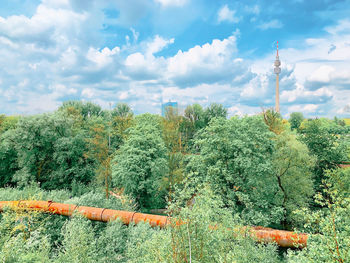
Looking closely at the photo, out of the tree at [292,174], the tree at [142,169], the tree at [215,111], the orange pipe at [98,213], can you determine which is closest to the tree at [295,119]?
the tree at [215,111]

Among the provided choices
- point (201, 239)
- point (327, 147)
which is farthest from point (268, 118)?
point (201, 239)

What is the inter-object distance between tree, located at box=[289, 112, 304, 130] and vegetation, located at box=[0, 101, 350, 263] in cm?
5940

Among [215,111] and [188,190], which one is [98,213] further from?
[215,111]

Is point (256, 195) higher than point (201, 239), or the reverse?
point (201, 239)

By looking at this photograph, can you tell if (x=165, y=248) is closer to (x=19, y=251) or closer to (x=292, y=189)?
(x=19, y=251)

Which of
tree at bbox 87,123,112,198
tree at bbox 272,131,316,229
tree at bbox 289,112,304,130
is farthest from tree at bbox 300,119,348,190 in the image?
tree at bbox 289,112,304,130

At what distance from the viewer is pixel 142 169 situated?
24.2m

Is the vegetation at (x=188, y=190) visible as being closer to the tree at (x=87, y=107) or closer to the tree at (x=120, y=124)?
the tree at (x=120, y=124)

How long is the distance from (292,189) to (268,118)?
1851 cm

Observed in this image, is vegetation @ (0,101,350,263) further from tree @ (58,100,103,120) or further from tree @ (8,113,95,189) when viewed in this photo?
tree @ (58,100,103,120)

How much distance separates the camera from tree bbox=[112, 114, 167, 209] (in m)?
24.4

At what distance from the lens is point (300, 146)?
77.0ft

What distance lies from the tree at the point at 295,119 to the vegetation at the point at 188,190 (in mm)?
59399

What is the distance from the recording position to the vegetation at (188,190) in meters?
8.20
